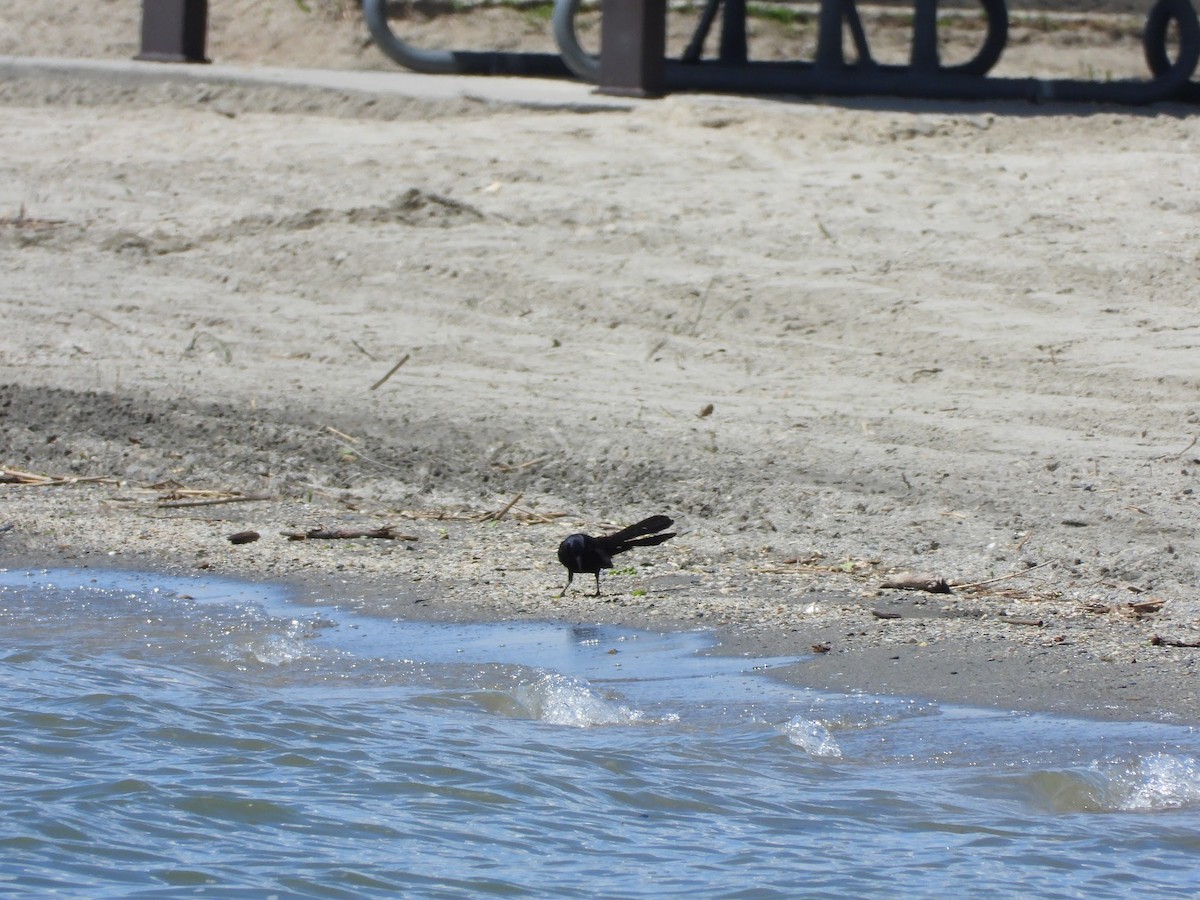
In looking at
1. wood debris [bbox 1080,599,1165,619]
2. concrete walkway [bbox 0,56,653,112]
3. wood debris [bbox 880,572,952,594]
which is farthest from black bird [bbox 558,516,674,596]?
concrete walkway [bbox 0,56,653,112]

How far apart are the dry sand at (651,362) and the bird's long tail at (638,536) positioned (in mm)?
176

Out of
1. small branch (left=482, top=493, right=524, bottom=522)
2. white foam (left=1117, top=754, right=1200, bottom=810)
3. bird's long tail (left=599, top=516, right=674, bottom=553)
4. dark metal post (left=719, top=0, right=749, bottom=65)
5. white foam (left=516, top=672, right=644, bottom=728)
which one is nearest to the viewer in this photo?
white foam (left=1117, top=754, right=1200, bottom=810)

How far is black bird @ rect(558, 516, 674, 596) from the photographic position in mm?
4535

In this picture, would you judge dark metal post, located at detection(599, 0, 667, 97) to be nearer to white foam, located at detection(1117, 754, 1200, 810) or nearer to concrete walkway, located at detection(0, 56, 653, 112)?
concrete walkway, located at detection(0, 56, 653, 112)

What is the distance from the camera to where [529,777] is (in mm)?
3730

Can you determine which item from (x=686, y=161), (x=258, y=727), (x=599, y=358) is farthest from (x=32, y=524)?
(x=686, y=161)

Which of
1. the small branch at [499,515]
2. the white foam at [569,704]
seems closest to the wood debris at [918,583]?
the white foam at [569,704]

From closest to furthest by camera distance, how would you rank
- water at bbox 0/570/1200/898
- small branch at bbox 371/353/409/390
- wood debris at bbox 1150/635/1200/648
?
1. water at bbox 0/570/1200/898
2. wood debris at bbox 1150/635/1200/648
3. small branch at bbox 371/353/409/390

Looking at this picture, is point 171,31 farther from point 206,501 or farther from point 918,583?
point 918,583

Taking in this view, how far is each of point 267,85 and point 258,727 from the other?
261 inches

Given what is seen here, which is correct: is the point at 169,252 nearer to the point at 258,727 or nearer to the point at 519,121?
the point at 519,121

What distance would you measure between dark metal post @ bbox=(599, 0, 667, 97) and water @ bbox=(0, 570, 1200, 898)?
5551 mm

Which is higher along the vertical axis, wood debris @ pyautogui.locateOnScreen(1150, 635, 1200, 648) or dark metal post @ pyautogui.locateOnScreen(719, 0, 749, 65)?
dark metal post @ pyautogui.locateOnScreen(719, 0, 749, 65)

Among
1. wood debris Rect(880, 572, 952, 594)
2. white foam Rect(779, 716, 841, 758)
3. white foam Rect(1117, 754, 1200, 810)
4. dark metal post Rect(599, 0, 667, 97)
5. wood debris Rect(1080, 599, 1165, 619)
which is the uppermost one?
dark metal post Rect(599, 0, 667, 97)
